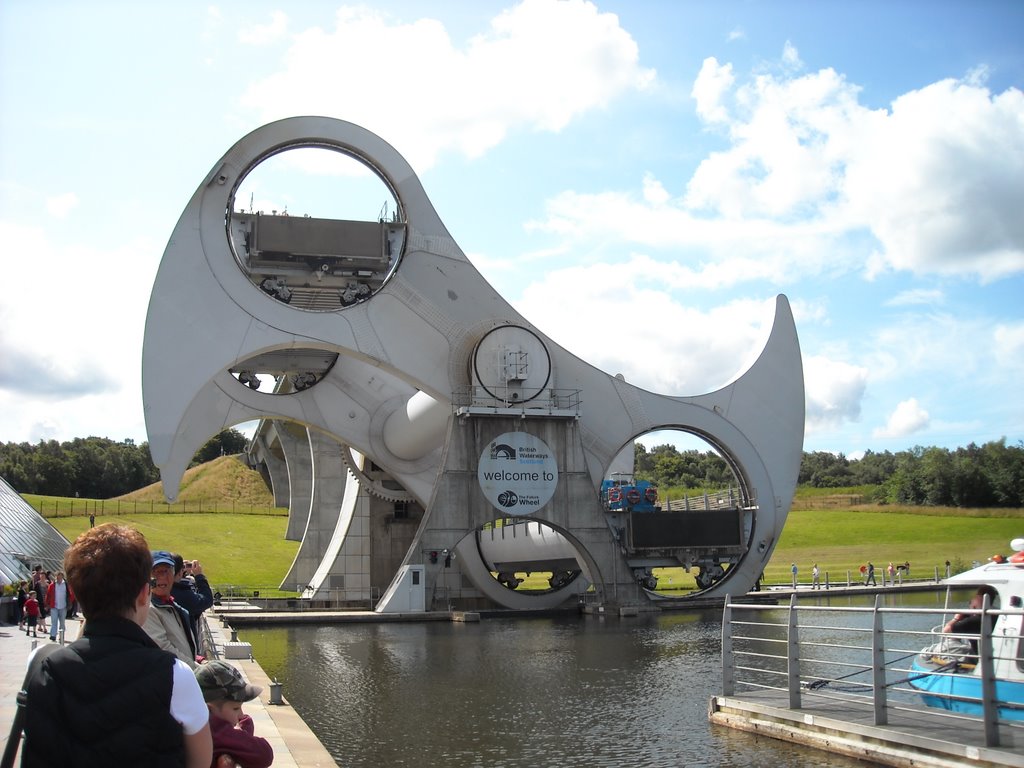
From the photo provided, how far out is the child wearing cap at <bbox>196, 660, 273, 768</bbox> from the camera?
3.88 metres

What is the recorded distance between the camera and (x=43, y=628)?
733 inches

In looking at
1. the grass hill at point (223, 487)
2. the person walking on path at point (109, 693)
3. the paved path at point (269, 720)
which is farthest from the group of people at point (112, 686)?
the grass hill at point (223, 487)

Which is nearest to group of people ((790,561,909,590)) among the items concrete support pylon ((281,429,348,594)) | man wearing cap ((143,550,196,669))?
concrete support pylon ((281,429,348,594))

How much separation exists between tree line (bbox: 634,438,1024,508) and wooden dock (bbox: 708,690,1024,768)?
55.0 m

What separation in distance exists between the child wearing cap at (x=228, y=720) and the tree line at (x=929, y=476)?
2446 inches

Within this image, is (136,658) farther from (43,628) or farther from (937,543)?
(937,543)

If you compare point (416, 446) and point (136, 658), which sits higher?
point (416, 446)

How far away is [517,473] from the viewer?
28.7m

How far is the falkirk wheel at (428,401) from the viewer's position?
27766 mm

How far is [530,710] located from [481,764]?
2.91 metres

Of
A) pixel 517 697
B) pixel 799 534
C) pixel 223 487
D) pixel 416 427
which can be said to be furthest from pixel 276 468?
pixel 517 697

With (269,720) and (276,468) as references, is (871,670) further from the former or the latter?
(276,468)

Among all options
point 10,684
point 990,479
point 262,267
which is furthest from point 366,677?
point 990,479

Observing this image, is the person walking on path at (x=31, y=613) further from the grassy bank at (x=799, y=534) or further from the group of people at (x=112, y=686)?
the grassy bank at (x=799, y=534)
